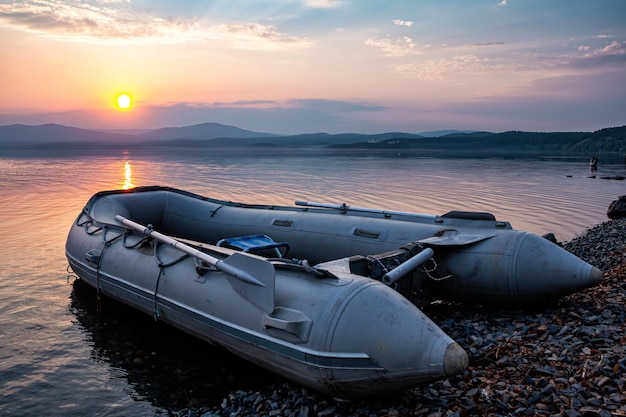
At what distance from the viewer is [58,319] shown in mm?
9891

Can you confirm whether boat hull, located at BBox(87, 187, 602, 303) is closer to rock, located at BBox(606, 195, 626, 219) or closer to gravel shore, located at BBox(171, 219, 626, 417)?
gravel shore, located at BBox(171, 219, 626, 417)

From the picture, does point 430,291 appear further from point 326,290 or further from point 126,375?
point 126,375

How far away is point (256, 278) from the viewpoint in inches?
259

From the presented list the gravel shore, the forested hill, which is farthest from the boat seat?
the forested hill

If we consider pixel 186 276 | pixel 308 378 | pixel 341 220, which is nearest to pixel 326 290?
pixel 308 378

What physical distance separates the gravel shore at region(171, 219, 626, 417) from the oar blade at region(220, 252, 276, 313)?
3.94 feet

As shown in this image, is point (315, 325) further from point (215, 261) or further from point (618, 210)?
point (618, 210)

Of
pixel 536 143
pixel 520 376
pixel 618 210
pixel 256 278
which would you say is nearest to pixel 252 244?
pixel 256 278

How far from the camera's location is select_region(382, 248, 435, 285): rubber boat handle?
22.5 ft

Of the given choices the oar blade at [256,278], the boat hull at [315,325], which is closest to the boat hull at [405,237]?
the boat hull at [315,325]

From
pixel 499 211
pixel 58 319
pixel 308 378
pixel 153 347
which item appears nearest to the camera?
pixel 308 378

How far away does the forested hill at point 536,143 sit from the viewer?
122562 mm

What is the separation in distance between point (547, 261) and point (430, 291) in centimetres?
207

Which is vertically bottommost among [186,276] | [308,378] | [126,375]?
[126,375]
